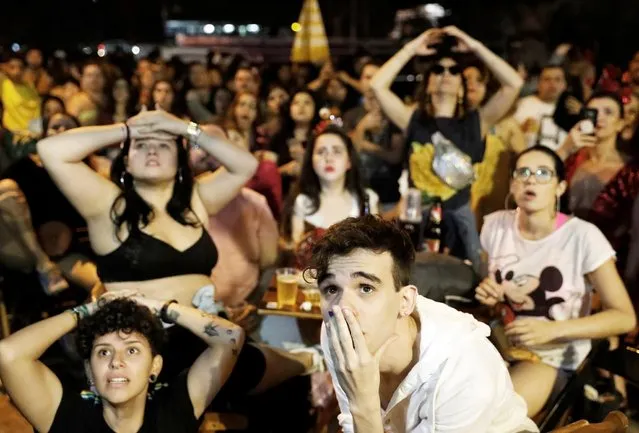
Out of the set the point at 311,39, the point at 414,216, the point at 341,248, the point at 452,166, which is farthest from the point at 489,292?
the point at 311,39

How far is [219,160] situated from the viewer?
116 inches

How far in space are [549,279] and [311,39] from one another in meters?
7.16

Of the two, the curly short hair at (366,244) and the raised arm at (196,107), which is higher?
the raised arm at (196,107)

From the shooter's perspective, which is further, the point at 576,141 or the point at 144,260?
the point at 576,141

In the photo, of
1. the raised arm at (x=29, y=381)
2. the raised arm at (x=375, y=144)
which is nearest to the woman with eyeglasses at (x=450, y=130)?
the raised arm at (x=375, y=144)

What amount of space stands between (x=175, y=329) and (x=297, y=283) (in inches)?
23.2

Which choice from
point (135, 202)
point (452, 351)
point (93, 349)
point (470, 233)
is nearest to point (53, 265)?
point (135, 202)

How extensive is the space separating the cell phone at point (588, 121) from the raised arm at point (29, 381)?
290cm

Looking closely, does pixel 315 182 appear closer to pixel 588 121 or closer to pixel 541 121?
pixel 588 121

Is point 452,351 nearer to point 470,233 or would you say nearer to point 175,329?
point 175,329

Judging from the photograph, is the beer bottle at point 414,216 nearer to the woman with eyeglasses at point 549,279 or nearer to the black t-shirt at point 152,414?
the woman with eyeglasses at point 549,279

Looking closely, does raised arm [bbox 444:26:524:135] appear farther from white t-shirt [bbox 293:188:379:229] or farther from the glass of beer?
the glass of beer

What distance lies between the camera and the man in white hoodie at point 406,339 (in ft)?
5.47

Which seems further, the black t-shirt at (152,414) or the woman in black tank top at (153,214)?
the woman in black tank top at (153,214)
